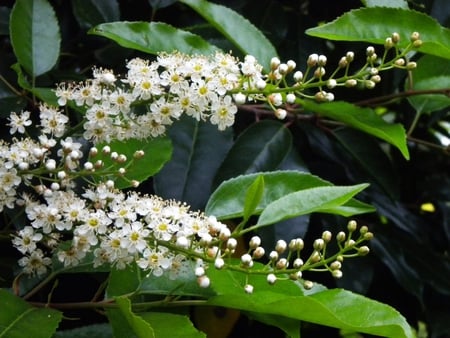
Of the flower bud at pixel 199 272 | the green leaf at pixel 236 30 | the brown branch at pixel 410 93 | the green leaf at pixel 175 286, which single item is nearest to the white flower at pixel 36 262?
the green leaf at pixel 175 286

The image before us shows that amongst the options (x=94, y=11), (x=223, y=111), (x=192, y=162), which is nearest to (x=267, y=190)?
(x=223, y=111)

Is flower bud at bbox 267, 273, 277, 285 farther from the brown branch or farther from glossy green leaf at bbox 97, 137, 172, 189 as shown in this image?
the brown branch

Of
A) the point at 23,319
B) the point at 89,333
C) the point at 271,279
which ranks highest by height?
the point at 271,279

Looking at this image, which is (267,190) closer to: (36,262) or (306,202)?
(306,202)

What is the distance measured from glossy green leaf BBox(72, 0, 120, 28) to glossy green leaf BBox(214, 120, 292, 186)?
0.31m

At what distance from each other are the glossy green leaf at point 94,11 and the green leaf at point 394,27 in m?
0.43

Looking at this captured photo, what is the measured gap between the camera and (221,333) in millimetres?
1421

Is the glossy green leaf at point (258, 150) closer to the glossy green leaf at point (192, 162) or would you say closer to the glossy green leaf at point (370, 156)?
the glossy green leaf at point (192, 162)

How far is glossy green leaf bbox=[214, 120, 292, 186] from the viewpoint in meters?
1.40

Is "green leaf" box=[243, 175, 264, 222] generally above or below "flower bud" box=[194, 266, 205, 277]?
above

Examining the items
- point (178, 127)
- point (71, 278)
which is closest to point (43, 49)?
point (178, 127)

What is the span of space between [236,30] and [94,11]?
0.85ft

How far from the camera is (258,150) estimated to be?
145 cm

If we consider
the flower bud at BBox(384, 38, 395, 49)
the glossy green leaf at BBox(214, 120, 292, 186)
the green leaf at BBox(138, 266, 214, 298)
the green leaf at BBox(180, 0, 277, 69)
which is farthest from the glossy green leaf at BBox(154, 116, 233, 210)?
the flower bud at BBox(384, 38, 395, 49)
